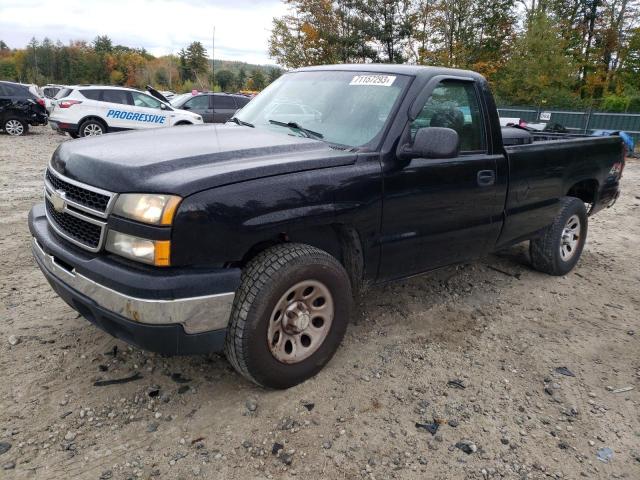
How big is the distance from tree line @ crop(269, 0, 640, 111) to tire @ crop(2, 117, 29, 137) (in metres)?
22.1

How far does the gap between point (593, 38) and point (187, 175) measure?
117 feet

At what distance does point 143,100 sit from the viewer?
48.0ft

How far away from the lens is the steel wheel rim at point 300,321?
8.71 feet

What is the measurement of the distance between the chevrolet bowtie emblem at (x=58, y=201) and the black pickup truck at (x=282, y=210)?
11mm

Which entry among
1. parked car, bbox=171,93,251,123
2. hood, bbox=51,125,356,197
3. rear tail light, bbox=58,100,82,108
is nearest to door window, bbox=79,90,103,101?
rear tail light, bbox=58,100,82,108

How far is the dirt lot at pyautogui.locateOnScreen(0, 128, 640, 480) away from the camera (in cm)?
232

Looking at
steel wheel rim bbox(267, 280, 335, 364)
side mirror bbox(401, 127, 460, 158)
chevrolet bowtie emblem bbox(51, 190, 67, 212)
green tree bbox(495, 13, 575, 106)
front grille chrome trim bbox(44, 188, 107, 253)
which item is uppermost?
Answer: green tree bbox(495, 13, 575, 106)

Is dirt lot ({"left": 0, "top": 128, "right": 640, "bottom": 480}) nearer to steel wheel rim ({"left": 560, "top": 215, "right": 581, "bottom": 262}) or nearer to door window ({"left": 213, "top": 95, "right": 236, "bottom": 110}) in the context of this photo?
steel wheel rim ({"left": 560, "top": 215, "right": 581, "bottom": 262})

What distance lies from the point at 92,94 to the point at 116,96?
2.08ft

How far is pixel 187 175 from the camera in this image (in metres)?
2.30

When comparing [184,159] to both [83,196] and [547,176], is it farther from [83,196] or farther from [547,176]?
[547,176]

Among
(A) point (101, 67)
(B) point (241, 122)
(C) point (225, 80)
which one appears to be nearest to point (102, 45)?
(A) point (101, 67)

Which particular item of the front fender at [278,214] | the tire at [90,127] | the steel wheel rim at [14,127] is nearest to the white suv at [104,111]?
the tire at [90,127]

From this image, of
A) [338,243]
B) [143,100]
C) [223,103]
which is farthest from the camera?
[223,103]
